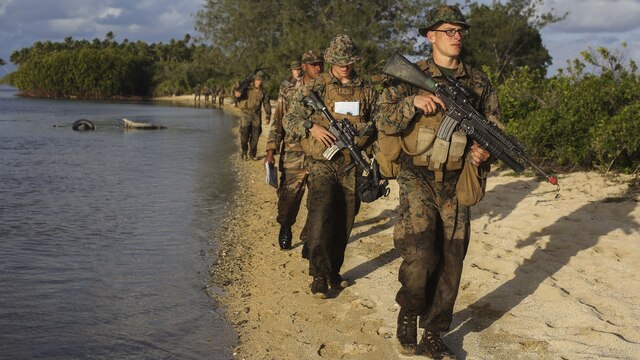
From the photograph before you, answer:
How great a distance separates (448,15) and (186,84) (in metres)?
78.8

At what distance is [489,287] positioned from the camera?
231 inches

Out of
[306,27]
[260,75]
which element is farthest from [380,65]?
[306,27]

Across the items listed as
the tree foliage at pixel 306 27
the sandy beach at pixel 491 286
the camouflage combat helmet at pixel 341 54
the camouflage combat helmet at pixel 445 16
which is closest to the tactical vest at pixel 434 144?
the camouflage combat helmet at pixel 445 16

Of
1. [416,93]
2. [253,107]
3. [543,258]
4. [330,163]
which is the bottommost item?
[543,258]

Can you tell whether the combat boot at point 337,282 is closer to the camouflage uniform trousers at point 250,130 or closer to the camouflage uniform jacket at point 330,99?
the camouflage uniform jacket at point 330,99

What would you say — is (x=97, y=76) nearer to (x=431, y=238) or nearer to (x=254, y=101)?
(x=254, y=101)

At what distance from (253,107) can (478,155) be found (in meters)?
10.9

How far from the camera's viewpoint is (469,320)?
5188 mm

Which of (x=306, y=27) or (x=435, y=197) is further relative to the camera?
(x=306, y=27)

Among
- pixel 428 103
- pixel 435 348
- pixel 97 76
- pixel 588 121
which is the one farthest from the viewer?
pixel 97 76

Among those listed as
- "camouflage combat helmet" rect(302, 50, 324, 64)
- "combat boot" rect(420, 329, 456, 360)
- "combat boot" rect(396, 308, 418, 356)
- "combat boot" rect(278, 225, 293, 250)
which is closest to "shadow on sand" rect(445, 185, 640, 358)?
"combat boot" rect(420, 329, 456, 360)

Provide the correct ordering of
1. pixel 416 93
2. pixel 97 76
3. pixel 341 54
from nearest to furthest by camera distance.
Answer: pixel 416 93 < pixel 341 54 < pixel 97 76

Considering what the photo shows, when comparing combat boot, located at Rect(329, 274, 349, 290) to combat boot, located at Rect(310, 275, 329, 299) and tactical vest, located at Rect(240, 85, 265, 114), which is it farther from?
tactical vest, located at Rect(240, 85, 265, 114)

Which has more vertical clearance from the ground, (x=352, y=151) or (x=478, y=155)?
(x=478, y=155)
